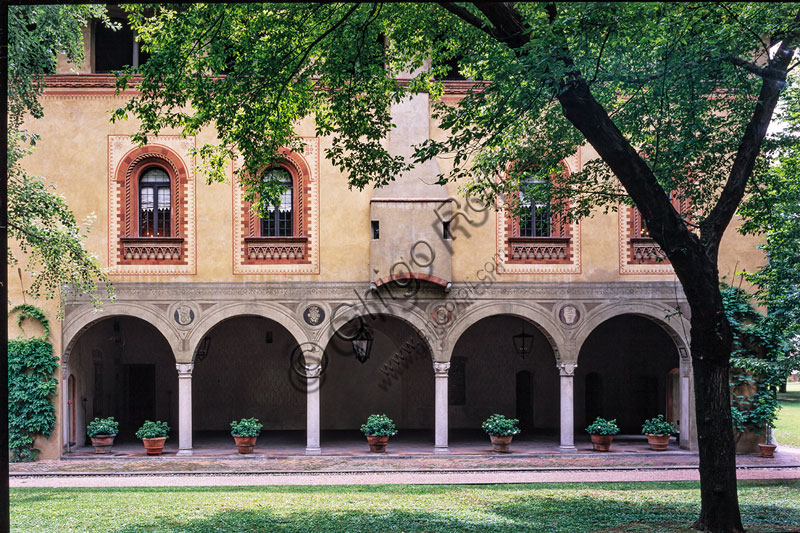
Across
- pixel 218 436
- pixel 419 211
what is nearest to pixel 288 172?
pixel 419 211

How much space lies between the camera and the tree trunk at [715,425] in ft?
30.3

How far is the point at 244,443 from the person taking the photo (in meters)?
19.2

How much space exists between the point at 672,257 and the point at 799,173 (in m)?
6.18

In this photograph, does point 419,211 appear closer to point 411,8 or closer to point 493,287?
point 493,287

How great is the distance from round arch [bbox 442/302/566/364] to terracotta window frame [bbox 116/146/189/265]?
23.2 ft

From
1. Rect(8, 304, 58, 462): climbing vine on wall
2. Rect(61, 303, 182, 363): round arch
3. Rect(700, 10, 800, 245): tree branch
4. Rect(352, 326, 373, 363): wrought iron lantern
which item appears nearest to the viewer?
Rect(700, 10, 800, 245): tree branch

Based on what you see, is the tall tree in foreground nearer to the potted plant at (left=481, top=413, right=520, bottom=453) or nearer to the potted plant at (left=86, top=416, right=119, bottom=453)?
the potted plant at (left=481, top=413, right=520, bottom=453)

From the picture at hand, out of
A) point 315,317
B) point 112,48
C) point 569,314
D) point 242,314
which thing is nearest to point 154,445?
point 242,314

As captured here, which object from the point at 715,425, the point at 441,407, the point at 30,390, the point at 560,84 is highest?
the point at 560,84

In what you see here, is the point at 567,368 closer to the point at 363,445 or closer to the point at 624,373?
the point at 624,373

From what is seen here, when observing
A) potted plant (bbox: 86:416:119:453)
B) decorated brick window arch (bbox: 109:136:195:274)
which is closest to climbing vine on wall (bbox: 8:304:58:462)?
potted plant (bbox: 86:416:119:453)

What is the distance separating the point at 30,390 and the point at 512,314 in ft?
39.6

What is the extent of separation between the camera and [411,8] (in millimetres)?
10586

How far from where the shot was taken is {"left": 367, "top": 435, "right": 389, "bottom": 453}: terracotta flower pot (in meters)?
19.4
